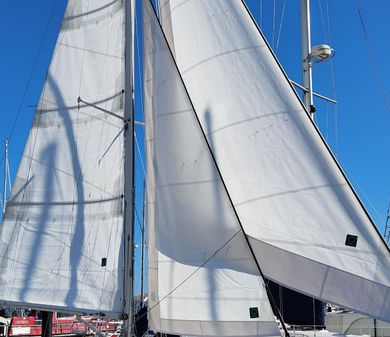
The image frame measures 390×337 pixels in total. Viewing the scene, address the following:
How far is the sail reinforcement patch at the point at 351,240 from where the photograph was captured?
6156mm

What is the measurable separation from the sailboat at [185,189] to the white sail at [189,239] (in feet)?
0.06

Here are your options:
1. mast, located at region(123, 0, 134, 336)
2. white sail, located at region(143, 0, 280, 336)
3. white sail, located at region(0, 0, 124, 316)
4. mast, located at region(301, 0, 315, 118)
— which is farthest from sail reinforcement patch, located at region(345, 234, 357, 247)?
mast, located at region(301, 0, 315, 118)

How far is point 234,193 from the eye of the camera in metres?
7.27

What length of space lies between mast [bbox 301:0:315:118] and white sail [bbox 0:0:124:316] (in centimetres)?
565

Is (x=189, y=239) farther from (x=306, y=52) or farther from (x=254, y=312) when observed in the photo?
(x=306, y=52)

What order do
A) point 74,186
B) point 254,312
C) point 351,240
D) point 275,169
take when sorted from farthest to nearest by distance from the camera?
point 74,186
point 275,169
point 254,312
point 351,240

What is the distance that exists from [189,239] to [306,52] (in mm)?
8240

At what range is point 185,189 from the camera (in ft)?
24.5

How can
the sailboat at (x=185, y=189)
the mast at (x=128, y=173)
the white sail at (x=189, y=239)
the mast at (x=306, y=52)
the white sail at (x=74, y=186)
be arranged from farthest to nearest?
the mast at (x=306, y=52), the white sail at (x=74, y=186), the mast at (x=128, y=173), the white sail at (x=189, y=239), the sailboat at (x=185, y=189)

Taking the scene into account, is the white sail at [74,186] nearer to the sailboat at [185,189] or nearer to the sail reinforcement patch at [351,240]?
the sailboat at [185,189]

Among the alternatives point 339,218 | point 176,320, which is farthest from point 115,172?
point 339,218

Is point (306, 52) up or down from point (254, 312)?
up

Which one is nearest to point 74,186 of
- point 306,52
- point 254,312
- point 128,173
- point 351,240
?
point 128,173

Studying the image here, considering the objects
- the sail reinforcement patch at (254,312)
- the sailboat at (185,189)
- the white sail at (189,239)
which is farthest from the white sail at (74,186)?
the sail reinforcement patch at (254,312)
